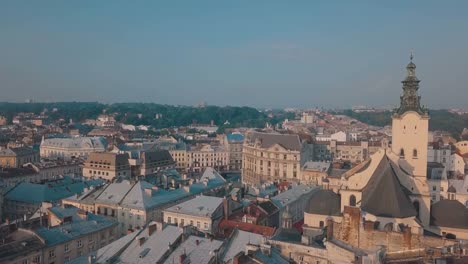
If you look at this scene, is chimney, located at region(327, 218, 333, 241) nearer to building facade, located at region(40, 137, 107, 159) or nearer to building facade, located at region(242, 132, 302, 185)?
building facade, located at region(242, 132, 302, 185)

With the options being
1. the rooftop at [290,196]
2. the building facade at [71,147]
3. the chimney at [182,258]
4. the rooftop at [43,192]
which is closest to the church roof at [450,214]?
the rooftop at [290,196]

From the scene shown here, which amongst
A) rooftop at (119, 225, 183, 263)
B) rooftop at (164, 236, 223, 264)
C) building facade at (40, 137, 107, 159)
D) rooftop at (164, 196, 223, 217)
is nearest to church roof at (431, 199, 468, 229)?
rooftop at (164, 236, 223, 264)

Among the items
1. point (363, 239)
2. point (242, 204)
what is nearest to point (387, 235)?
point (363, 239)

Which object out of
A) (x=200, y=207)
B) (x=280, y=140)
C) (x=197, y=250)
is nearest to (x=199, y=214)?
(x=200, y=207)

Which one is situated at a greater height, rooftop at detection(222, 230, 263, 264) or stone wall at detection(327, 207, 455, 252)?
stone wall at detection(327, 207, 455, 252)

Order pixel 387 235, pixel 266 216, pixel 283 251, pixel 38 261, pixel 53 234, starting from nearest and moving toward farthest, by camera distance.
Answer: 1. pixel 387 235
2. pixel 283 251
3. pixel 38 261
4. pixel 53 234
5. pixel 266 216

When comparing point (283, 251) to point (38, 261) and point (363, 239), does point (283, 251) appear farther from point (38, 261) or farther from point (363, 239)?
point (38, 261)
